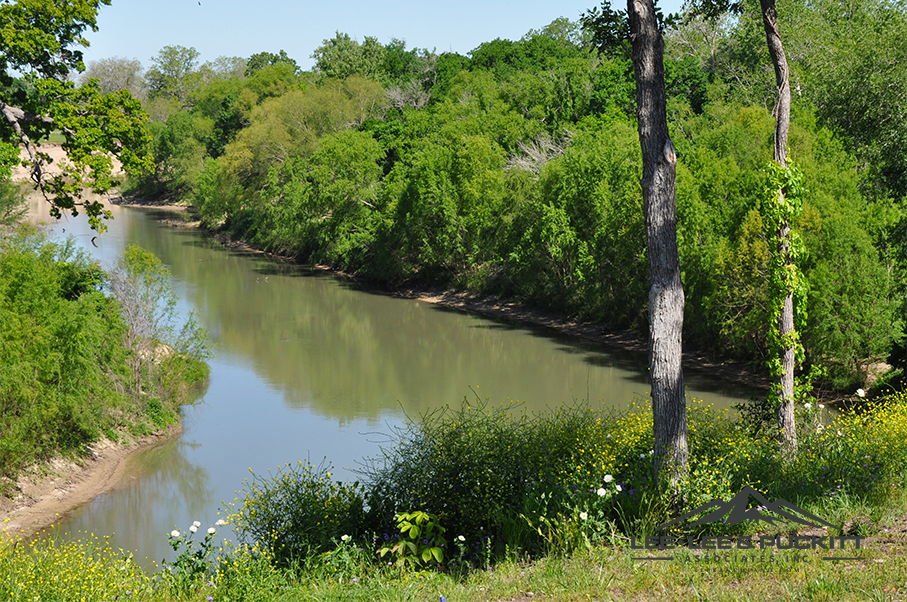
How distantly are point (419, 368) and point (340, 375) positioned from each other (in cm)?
282

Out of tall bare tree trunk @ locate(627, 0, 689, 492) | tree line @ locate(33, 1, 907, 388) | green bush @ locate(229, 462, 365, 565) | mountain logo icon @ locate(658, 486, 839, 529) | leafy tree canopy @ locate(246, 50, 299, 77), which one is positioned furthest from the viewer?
leafy tree canopy @ locate(246, 50, 299, 77)

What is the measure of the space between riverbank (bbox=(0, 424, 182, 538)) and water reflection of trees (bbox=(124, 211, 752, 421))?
5.76m

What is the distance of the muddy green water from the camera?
17312 millimetres

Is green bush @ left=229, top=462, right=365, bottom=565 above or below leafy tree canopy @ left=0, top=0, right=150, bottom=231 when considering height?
below

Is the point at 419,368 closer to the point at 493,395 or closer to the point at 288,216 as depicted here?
the point at 493,395

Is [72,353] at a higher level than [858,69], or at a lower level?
lower

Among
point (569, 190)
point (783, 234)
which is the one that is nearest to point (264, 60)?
point (569, 190)

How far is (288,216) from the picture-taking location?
48094 millimetres

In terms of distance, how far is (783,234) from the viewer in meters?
11.7

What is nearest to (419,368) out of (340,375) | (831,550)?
(340,375)

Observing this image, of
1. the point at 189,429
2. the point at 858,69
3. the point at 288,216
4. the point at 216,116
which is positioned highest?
the point at 216,116

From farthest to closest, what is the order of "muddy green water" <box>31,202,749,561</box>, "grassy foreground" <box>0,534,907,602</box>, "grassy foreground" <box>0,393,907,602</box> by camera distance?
"muddy green water" <box>31,202,749,561</box> → "grassy foreground" <box>0,393,907,602</box> → "grassy foreground" <box>0,534,907,602</box>

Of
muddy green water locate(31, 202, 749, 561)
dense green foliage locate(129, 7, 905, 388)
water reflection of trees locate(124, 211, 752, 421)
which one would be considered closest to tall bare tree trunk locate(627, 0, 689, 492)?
dense green foliage locate(129, 7, 905, 388)

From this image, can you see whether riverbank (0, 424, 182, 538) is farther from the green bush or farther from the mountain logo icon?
the mountain logo icon
